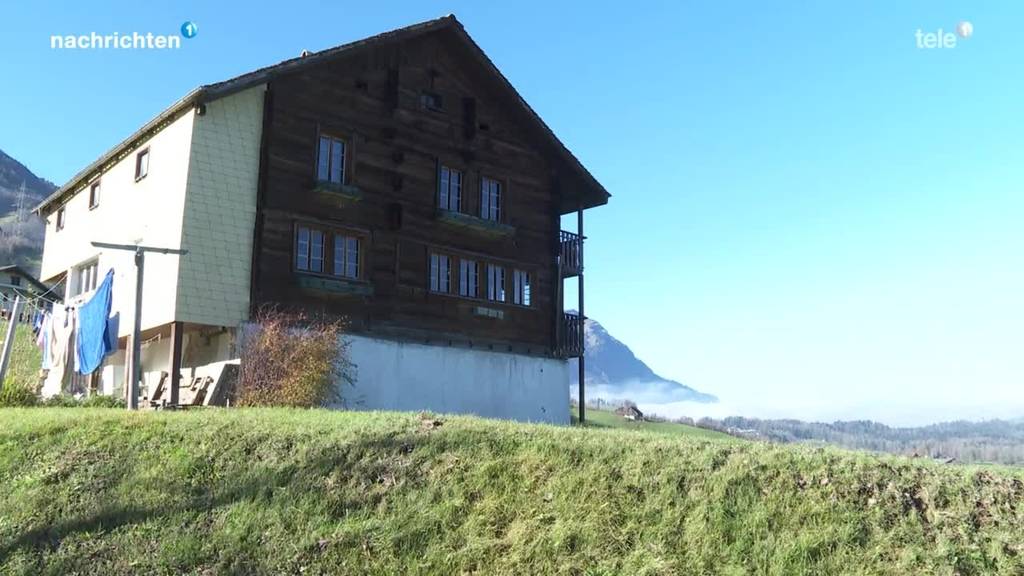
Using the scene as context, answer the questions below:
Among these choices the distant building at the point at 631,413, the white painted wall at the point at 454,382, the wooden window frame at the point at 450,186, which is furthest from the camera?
the distant building at the point at 631,413

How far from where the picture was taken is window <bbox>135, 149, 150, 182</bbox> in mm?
21786

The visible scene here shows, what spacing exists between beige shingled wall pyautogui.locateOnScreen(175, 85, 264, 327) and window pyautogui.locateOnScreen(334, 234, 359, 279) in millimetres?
2181

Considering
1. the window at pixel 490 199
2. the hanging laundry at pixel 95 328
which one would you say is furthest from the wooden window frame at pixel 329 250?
the window at pixel 490 199

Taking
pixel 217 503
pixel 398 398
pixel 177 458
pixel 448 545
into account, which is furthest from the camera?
pixel 398 398

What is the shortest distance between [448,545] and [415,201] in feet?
48.0

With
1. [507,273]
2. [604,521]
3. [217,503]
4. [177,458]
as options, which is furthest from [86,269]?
[604,521]

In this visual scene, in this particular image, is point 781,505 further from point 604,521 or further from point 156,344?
point 156,344

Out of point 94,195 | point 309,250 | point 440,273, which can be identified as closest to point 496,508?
point 309,250

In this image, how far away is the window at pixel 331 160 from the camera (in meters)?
21.5

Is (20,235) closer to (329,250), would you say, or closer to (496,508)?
(329,250)

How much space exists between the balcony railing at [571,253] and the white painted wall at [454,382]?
2.77 m

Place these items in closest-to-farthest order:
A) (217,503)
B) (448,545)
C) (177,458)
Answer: (448,545), (217,503), (177,458)

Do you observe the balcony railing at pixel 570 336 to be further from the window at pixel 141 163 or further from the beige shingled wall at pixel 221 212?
the window at pixel 141 163

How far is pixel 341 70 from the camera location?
22.2 m
